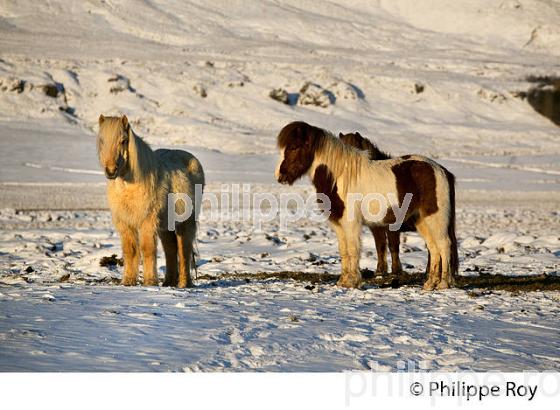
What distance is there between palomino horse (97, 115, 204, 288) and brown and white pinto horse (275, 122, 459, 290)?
131 cm

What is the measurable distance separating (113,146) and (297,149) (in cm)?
208

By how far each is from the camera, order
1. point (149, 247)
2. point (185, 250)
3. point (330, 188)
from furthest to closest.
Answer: point (185, 250) → point (330, 188) → point (149, 247)

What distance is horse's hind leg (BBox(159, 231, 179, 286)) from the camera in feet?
34.0

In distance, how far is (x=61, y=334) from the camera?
666 centimetres

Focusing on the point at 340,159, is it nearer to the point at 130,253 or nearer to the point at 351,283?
the point at 351,283

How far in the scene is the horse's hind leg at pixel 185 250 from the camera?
10117mm

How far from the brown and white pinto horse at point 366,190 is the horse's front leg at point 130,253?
1.80 meters

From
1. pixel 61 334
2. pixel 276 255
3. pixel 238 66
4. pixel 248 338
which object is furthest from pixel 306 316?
pixel 238 66

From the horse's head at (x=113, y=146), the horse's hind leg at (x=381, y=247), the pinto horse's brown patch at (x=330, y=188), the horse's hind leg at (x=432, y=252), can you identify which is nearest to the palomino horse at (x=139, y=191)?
the horse's head at (x=113, y=146)

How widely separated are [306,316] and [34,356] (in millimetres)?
2678

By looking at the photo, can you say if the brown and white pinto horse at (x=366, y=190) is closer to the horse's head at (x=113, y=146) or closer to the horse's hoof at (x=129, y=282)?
the horse's head at (x=113, y=146)

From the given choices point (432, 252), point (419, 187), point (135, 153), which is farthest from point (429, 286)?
point (135, 153)

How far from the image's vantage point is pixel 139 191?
31.1 ft

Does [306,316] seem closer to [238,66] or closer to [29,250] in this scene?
[29,250]
